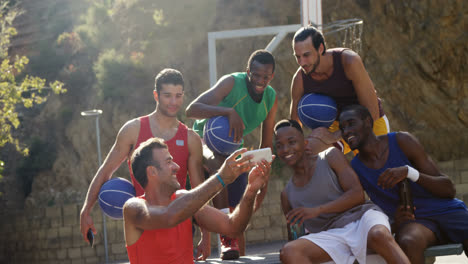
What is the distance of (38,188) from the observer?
28438mm

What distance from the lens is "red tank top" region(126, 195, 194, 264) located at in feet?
12.2

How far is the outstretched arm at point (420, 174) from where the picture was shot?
14.2 feet

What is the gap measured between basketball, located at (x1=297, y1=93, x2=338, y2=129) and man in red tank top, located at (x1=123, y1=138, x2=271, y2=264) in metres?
1.67

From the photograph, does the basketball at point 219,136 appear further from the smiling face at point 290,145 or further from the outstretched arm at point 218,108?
the smiling face at point 290,145

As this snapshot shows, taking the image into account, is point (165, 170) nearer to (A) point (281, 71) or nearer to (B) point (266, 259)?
(B) point (266, 259)

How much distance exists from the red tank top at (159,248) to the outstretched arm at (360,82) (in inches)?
91.6

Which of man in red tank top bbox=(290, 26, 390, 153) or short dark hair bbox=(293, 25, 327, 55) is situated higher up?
short dark hair bbox=(293, 25, 327, 55)

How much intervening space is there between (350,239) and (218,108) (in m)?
1.94

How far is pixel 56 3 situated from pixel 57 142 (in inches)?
543

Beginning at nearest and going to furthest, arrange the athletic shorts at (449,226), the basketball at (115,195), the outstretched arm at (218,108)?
1. the athletic shorts at (449,226)
2. the basketball at (115,195)
3. the outstretched arm at (218,108)

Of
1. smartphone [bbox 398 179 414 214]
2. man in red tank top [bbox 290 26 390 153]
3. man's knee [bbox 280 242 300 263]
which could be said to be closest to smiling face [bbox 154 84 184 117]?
man in red tank top [bbox 290 26 390 153]

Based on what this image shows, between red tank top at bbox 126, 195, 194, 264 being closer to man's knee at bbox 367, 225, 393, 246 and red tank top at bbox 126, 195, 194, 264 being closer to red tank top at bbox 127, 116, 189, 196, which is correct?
man's knee at bbox 367, 225, 393, 246

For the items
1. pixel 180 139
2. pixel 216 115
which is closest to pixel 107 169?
pixel 180 139

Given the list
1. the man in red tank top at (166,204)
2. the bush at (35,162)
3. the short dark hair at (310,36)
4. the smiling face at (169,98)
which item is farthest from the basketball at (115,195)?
the bush at (35,162)
